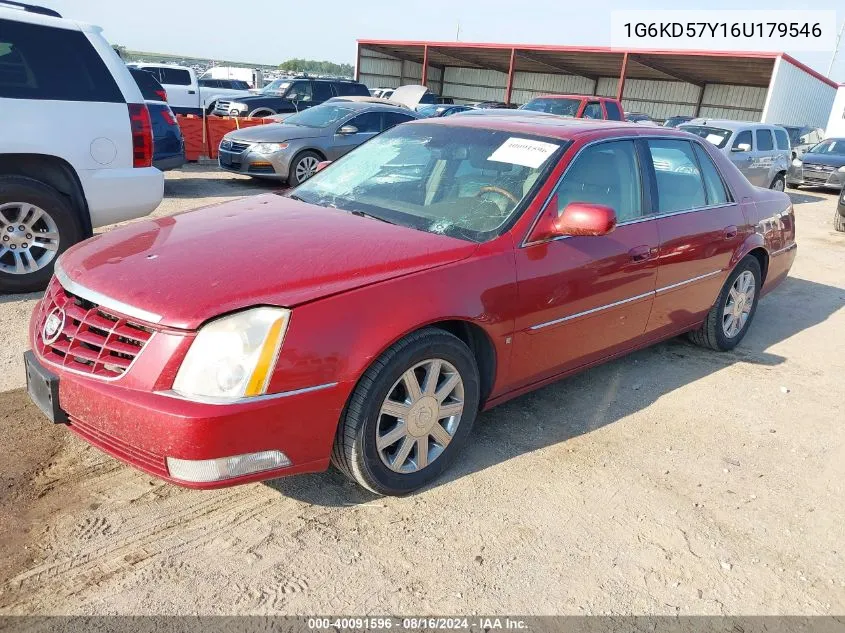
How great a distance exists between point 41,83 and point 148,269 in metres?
3.22

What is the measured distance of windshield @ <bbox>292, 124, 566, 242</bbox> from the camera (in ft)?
11.1

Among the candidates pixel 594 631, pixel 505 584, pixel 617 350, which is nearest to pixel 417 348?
pixel 505 584

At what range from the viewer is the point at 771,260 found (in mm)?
5270

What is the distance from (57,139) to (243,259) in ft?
10.3

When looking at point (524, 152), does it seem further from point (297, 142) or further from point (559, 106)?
point (559, 106)

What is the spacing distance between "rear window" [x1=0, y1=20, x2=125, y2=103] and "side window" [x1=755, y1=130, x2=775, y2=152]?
12.4 m

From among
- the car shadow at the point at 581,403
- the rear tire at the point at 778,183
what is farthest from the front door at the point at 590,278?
the rear tire at the point at 778,183

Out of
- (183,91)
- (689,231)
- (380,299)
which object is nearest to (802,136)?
(183,91)

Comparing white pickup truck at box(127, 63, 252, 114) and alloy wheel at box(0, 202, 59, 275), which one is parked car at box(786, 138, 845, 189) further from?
alloy wheel at box(0, 202, 59, 275)

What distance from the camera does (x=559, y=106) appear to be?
14.7m

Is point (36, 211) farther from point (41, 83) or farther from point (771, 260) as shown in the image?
point (771, 260)

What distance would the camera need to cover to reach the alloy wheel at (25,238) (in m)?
4.98

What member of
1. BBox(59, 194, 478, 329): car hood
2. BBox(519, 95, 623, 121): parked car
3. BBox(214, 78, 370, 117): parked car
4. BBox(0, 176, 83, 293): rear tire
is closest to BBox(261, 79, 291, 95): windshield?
BBox(214, 78, 370, 117): parked car

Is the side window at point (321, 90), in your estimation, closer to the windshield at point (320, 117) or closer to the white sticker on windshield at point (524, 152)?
the windshield at point (320, 117)
